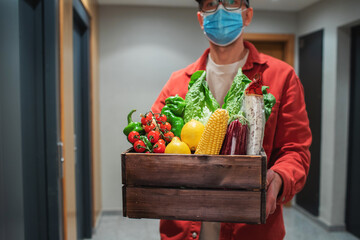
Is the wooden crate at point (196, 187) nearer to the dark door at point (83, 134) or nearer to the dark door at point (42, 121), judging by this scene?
the dark door at point (42, 121)

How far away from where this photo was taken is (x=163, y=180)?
75cm

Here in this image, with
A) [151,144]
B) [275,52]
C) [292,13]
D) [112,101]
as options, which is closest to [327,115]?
[275,52]

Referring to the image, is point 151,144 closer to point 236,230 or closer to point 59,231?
point 236,230

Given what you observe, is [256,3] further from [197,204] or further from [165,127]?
[197,204]

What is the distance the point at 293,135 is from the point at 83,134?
250cm

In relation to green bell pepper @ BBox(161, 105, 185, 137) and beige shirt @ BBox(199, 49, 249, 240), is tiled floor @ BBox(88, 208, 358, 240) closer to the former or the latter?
beige shirt @ BBox(199, 49, 249, 240)

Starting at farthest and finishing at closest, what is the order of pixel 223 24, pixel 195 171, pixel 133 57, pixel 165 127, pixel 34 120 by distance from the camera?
1. pixel 133 57
2. pixel 34 120
3. pixel 223 24
4. pixel 165 127
5. pixel 195 171

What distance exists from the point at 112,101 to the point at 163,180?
321cm

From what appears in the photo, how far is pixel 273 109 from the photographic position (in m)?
1.04

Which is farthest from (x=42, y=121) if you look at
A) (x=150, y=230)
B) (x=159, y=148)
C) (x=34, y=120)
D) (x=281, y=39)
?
(x=281, y=39)

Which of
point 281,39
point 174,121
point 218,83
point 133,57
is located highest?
point 281,39

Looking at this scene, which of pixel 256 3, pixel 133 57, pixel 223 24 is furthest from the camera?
pixel 133 57

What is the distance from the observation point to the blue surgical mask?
1153 mm

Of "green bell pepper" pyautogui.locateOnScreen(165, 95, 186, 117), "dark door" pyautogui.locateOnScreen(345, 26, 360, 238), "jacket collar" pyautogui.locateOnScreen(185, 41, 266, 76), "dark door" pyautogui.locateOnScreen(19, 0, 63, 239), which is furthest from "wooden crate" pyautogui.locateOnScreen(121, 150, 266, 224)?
"dark door" pyautogui.locateOnScreen(345, 26, 360, 238)
